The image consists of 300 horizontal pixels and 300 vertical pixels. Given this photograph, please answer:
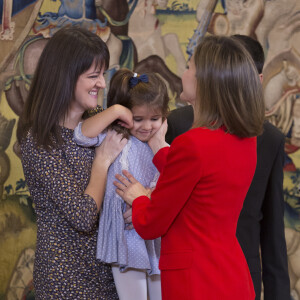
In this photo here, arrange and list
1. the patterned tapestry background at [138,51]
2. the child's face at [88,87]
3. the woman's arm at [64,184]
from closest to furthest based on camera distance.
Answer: the woman's arm at [64,184]
the child's face at [88,87]
the patterned tapestry background at [138,51]

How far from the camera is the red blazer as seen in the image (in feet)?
6.73

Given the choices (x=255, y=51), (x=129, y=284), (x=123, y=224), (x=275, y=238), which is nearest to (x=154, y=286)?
(x=129, y=284)

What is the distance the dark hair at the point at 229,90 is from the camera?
6.71 ft

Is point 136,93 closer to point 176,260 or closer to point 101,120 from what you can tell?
point 101,120

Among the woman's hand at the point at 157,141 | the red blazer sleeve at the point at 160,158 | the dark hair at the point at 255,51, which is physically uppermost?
the dark hair at the point at 255,51

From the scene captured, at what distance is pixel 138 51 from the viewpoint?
4.31 m

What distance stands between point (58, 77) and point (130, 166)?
56 centimetres

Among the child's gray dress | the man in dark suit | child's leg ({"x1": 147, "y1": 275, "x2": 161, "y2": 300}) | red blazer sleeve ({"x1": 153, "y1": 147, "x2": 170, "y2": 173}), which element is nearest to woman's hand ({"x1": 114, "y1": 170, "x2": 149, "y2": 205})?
the child's gray dress

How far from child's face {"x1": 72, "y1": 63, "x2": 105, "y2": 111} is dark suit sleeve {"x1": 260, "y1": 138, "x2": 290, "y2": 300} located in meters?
0.97

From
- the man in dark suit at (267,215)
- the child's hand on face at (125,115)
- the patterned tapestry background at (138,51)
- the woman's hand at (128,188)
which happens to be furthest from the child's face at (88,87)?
the patterned tapestry background at (138,51)

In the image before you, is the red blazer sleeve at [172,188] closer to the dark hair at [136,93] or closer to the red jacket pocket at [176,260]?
the red jacket pocket at [176,260]

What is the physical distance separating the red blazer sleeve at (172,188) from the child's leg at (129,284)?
0.39 metres

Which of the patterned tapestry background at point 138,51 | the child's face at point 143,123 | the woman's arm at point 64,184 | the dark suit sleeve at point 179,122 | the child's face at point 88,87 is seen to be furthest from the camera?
the patterned tapestry background at point 138,51

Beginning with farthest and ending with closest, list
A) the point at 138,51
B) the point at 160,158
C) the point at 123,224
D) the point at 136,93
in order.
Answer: the point at 138,51, the point at 136,93, the point at 160,158, the point at 123,224
